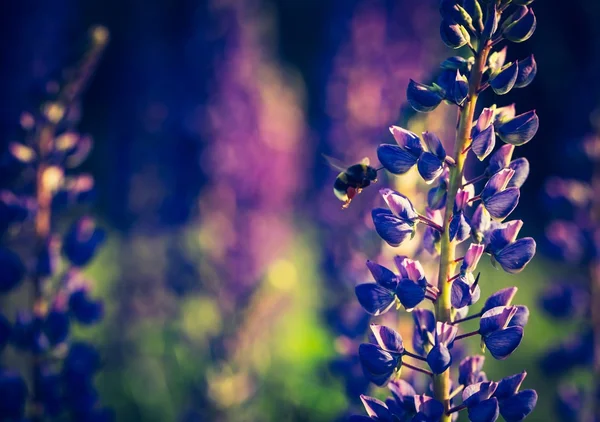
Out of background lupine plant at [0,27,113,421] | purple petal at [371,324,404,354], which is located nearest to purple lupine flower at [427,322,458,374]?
purple petal at [371,324,404,354]

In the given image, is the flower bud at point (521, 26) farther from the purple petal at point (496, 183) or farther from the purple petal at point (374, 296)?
the purple petal at point (374, 296)

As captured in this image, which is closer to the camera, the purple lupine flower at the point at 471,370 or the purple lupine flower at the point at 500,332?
the purple lupine flower at the point at 500,332

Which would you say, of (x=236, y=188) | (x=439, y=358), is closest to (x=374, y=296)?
(x=439, y=358)

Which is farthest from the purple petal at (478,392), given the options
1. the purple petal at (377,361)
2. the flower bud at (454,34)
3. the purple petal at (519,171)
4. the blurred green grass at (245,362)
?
the blurred green grass at (245,362)

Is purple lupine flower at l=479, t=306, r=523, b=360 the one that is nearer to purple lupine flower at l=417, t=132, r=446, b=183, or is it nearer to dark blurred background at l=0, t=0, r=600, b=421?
purple lupine flower at l=417, t=132, r=446, b=183

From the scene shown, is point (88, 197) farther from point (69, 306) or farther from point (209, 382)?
point (209, 382)

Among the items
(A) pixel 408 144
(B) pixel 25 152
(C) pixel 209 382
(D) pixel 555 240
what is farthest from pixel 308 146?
(A) pixel 408 144
